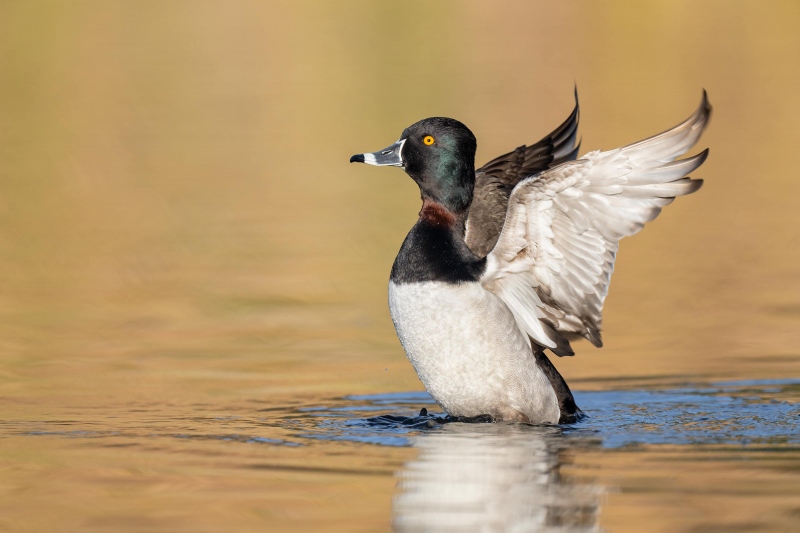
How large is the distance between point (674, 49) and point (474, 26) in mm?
9036

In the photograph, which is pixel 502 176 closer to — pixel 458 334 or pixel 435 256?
pixel 435 256

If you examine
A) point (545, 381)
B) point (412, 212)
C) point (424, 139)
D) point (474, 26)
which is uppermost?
point (474, 26)

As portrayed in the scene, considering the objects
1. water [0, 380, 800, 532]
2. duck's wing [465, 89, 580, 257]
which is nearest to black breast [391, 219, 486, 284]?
water [0, 380, 800, 532]

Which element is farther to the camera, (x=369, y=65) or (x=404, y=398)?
(x=369, y=65)

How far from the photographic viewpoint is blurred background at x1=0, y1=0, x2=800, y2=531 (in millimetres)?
7742

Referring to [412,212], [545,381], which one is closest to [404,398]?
[545,381]

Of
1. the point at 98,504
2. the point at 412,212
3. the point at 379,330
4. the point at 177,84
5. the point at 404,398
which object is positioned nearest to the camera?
the point at 98,504

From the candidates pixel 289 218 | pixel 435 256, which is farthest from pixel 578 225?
pixel 289 218

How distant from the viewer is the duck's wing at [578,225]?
25.2 ft

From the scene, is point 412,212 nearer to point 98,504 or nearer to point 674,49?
point 98,504

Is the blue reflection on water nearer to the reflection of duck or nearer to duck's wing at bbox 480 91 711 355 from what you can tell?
the reflection of duck

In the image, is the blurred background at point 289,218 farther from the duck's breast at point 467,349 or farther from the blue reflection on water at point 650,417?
the duck's breast at point 467,349

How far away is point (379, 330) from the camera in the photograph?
37.5 feet

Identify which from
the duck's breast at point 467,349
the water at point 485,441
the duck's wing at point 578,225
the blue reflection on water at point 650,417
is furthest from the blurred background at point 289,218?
the duck's wing at point 578,225
